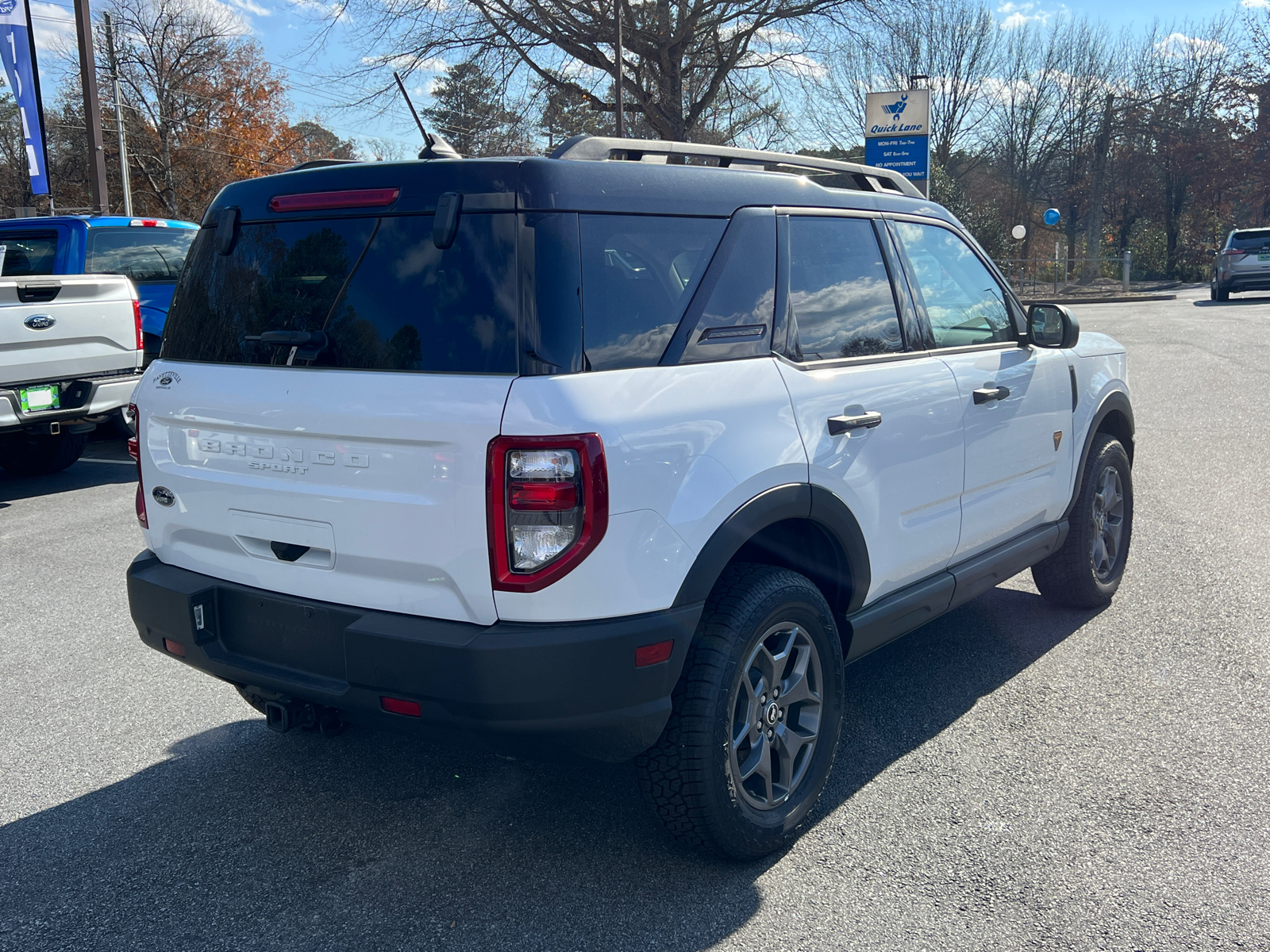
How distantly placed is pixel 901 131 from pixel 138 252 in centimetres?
1867

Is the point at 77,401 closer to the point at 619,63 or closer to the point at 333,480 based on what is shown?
the point at 333,480

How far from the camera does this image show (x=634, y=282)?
271 centimetres

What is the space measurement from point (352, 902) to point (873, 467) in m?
1.93

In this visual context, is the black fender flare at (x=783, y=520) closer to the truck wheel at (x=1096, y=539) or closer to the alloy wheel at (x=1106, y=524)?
the truck wheel at (x=1096, y=539)

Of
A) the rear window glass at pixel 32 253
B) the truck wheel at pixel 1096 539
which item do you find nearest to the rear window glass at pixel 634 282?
the truck wheel at pixel 1096 539

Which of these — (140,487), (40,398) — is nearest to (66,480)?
(40,398)

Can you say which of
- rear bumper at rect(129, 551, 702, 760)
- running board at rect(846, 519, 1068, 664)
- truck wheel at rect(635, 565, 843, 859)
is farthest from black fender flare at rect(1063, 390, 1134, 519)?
rear bumper at rect(129, 551, 702, 760)

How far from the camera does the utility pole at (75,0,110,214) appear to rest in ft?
62.8

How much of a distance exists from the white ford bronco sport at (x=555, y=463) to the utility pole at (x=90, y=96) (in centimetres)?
1874

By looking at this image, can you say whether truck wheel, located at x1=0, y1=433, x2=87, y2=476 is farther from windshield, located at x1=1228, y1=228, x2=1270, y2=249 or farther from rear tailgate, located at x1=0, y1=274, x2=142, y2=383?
windshield, located at x1=1228, y1=228, x2=1270, y2=249

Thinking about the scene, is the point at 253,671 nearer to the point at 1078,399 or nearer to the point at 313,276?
the point at 313,276

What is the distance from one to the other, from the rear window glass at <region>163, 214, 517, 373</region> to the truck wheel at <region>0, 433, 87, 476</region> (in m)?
7.02

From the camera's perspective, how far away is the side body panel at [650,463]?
2453mm

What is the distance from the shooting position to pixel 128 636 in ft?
16.3
